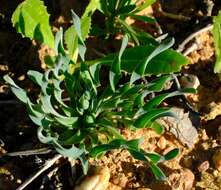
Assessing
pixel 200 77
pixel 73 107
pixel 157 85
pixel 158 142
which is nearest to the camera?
pixel 157 85

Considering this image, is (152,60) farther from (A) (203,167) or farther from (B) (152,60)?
(A) (203,167)

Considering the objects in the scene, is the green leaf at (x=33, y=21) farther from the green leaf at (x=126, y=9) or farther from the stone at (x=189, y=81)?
the stone at (x=189, y=81)

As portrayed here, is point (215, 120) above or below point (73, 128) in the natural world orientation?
below

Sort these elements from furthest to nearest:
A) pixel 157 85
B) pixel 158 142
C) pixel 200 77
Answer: pixel 200 77
pixel 158 142
pixel 157 85

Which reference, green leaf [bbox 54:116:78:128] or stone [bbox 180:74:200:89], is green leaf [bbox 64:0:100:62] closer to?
green leaf [bbox 54:116:78:128]

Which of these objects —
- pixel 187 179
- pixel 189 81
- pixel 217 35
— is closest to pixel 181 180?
pixel 187 179

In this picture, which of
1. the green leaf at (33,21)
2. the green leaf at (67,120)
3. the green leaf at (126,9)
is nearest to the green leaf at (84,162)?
the green leaf at (67,120)

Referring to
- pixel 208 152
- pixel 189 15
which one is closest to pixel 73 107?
pixel 208 152

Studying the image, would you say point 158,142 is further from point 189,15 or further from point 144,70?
point 189,15
